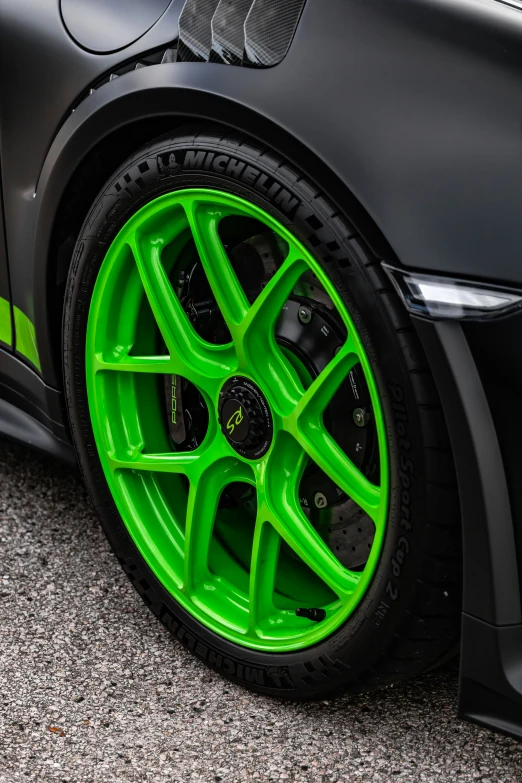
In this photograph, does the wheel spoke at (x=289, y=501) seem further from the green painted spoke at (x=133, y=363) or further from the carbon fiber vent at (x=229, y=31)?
the carbon fiber vent at (x=229, y=31)

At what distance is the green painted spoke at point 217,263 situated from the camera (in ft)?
5.74

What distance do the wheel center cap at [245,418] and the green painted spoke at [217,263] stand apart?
0.10 m

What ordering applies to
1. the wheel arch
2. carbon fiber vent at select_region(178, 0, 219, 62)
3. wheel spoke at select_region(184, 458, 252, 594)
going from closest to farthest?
the wheel arch
carbon fiber vent at select_region(178, 0, 219, 62)
wheel spoke at select_region(184, 458, 252, 594)

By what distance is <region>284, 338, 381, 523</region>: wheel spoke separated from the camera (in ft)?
5.22

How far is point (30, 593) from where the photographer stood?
2182 millimetres

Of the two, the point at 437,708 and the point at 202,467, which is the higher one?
the point at 202,467

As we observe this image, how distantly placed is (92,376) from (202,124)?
543mm

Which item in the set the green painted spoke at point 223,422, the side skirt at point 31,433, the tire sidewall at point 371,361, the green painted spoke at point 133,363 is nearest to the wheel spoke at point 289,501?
the green painted spoke at point 223,422

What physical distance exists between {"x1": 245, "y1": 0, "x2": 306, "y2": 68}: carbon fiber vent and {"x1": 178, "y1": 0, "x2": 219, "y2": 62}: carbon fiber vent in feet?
0.30

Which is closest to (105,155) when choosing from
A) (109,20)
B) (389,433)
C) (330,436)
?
(109,20)

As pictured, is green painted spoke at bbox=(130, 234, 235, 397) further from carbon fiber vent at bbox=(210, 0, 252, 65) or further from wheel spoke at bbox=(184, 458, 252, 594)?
carbon fiber vent at bbox=(210, 0, 252, 65)

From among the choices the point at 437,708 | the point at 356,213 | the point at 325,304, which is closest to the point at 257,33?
the point at 356,213

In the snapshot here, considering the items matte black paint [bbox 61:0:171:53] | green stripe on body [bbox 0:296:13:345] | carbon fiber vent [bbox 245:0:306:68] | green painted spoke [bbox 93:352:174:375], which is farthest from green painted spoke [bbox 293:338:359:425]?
green stripe on body [bbox 0:296:13:345]

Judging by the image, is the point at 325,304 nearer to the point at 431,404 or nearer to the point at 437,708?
the point at 431,404
